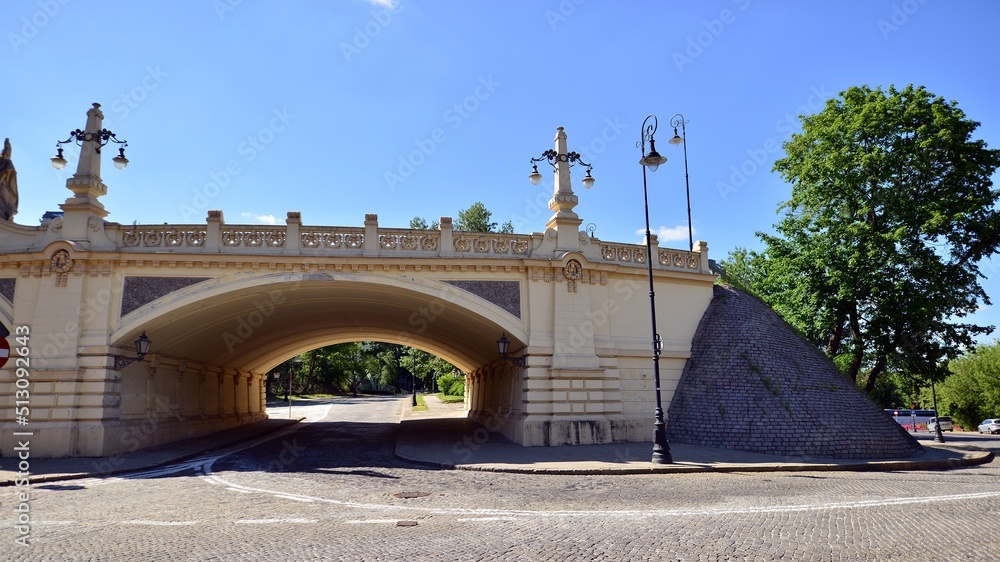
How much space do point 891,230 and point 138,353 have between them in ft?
87.1

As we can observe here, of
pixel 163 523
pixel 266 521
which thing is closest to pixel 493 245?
pixel 266 521

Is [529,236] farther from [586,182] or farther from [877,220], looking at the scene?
[877,220]

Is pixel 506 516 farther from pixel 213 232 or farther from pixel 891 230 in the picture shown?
pixel 891 230

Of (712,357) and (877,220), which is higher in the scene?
(877,220)

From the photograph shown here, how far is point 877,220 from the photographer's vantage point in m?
24.4

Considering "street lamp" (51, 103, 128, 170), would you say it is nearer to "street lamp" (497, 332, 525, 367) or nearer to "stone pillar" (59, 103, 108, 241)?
"stone pillar" (59, 103, 108, 241)

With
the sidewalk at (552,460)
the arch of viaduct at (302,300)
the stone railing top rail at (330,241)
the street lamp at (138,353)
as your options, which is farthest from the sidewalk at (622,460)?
the street lamp at (138,353)

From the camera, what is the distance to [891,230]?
76.9ft

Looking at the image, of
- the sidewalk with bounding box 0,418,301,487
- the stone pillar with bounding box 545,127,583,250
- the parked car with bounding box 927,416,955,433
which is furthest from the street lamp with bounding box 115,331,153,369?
the parked car with bounding box 927,416,955,433

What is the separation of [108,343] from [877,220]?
2759 centimetres

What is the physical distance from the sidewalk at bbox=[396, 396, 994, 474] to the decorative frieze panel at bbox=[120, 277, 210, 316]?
811 cm

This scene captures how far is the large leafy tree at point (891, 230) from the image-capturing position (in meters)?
23.2

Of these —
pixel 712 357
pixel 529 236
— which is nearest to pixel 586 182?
pixel 529 236

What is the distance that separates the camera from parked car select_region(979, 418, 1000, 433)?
4359cm
